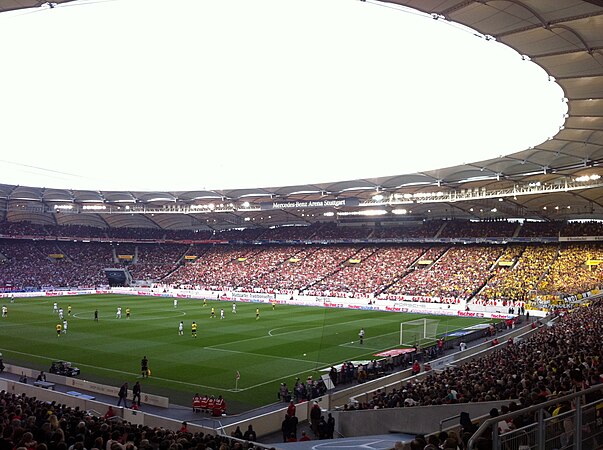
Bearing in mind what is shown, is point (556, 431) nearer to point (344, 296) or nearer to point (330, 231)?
point (344, 296)

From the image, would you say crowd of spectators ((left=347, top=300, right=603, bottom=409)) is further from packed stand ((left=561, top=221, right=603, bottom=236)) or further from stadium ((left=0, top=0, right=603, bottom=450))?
packed stand ((left=561, top=221, right=603, bottom=236))

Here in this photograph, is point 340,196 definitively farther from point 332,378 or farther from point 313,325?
point 332,378

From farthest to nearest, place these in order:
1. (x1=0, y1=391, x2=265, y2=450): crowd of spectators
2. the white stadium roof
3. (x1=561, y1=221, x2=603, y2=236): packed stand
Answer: (x1=561, y1=221, x2=603, y2=236): packed stand, the white stadium roof, (x1=0, y1=391, x2=265, y2=450): crowd of spectators

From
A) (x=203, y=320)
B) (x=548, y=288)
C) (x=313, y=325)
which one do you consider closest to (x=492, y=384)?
(x=313, y=325)

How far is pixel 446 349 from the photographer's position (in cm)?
3216

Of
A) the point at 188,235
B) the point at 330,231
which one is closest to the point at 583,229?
the point at 330,231

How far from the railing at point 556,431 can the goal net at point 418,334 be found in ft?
77.5

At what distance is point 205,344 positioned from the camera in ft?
113

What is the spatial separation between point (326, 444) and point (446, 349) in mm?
20591

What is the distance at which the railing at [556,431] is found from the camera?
6293 millimetres

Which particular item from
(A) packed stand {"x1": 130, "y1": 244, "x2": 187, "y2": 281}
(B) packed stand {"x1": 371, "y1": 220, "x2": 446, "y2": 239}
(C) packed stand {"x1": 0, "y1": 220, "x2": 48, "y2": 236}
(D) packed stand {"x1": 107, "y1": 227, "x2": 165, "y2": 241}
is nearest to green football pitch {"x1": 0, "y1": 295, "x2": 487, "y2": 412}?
(B) packed stand {"x1": 371, "y1": 220, "x2": 446, "y2": 239}

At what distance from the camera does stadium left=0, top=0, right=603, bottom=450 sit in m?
15.1

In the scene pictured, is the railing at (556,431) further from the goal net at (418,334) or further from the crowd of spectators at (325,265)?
the crowd of spectators at (325,265)

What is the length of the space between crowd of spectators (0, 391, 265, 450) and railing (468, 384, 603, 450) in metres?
4.77
